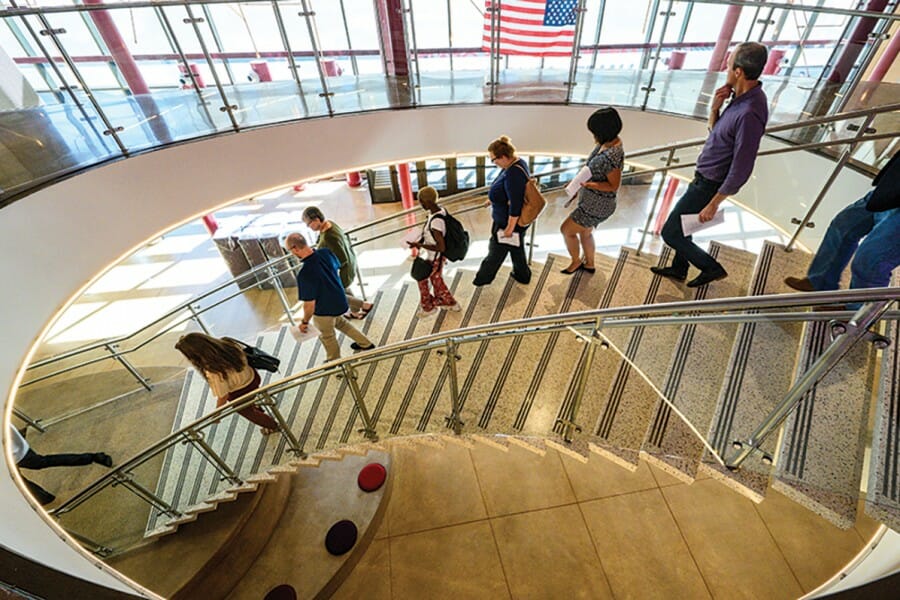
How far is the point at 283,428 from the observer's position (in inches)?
154

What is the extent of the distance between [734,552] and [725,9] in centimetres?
871

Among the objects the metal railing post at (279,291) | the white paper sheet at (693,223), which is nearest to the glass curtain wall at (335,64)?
the metal railing post at (279,291)

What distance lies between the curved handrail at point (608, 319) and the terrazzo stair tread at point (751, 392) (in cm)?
26

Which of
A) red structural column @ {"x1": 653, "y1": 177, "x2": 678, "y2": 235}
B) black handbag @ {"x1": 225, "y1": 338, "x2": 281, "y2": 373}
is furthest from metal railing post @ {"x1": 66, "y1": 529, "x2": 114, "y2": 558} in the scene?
red structural column @ {"x1": 653, "y1": 177, "x2": 678, "y2": 235}

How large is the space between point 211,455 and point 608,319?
3891 mm

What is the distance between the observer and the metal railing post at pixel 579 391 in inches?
94.5

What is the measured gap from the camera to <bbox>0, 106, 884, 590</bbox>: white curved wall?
11.9 feet

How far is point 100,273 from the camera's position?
446 centimetres

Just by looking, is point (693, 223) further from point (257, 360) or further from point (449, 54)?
point (449, 54)

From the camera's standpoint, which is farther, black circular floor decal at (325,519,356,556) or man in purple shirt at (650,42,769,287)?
black circular floor decal at (325,519,356,556)

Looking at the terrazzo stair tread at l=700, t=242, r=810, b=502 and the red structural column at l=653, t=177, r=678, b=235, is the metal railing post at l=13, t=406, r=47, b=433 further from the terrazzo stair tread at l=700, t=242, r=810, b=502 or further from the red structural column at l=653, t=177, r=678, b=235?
the red structural column at l=653, t=177, r=678, b=235

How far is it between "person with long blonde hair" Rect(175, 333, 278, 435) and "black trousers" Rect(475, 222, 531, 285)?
2318mm

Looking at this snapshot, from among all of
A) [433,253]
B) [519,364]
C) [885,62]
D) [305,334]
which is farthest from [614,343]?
[885,62]

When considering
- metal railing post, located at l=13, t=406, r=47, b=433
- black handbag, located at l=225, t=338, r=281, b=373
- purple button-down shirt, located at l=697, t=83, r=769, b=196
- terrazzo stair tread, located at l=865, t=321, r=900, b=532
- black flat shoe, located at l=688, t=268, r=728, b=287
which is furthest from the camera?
metal railing post, located at l=13, t=406, r=47, b=433
